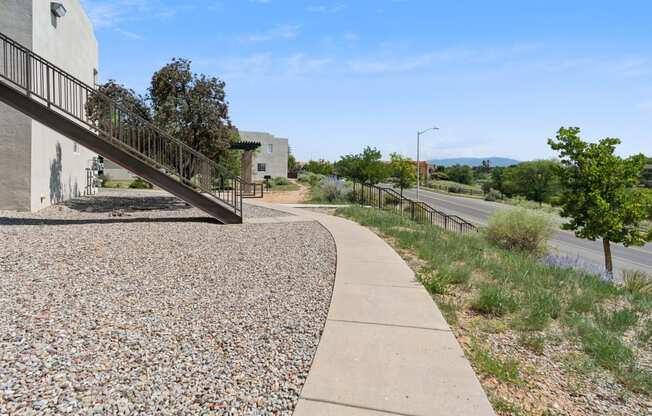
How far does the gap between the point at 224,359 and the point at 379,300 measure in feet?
7.26

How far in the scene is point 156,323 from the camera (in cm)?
415

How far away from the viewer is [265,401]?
2.82 meters

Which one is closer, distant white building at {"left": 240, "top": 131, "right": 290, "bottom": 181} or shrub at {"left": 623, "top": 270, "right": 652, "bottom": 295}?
shrub at {"left": 623, "top": 270, "right": 652, "bottom": 295}

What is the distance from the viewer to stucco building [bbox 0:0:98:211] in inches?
442

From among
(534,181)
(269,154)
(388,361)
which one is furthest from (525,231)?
(269,154)

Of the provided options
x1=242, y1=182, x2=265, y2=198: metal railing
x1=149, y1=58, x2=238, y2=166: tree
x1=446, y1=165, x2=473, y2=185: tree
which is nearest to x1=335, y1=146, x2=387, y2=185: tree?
x1=242, y1=182, x2=265, y2=198: metal railing

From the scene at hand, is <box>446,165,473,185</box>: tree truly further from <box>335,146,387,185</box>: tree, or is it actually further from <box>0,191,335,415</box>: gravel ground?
<box>0,191,335,415</box>: gravel ground

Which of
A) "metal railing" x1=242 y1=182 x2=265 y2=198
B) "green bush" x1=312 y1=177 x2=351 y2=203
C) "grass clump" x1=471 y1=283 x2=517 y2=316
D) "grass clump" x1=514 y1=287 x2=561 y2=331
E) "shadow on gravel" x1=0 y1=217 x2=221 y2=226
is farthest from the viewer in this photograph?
"metal railing" x1=242 y1=182 x2=265 y2=198

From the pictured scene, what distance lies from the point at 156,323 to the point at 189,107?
12.8 metres

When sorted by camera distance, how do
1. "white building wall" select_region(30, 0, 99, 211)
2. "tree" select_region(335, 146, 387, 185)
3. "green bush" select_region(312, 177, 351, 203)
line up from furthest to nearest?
"tree" select_region(335, 146, 387, 185), "green bush" select_region(312, 177, 351, 203), "white building wall" select_region(30, 0, 99, 211)

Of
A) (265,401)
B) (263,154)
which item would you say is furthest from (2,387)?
(263,154)

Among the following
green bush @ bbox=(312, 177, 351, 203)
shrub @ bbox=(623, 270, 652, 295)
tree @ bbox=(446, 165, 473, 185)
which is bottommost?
shrub @ bbox=(623, 270, 652, 295)

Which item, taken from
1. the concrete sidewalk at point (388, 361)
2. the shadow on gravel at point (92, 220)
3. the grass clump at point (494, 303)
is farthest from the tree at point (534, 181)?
the concrete sidewalk at point (388, 361)

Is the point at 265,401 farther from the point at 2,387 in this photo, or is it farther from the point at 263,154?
the point at 263,154
